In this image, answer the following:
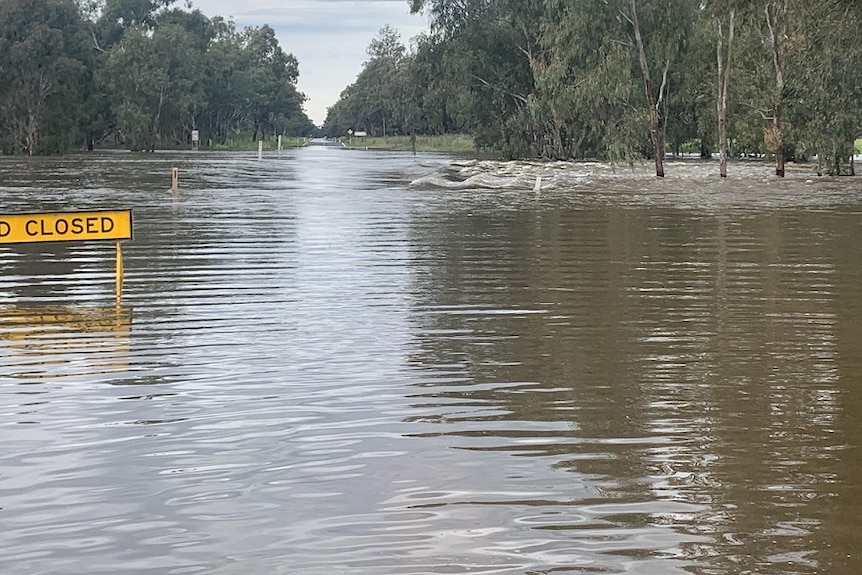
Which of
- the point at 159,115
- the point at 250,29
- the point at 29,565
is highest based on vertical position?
the point at 250,29

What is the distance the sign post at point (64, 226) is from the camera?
12500 millimetres

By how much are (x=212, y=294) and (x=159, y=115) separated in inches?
4431

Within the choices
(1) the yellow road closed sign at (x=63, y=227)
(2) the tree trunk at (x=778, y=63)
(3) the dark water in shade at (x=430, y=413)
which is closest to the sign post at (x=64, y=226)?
(1) the yellow road closed sign at (x=63, y=227)

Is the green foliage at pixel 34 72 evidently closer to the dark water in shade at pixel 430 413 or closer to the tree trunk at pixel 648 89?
the tree trunk at pixel 648 89

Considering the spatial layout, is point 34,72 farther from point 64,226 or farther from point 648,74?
point 64,226

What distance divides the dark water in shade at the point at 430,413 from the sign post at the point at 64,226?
787 mm

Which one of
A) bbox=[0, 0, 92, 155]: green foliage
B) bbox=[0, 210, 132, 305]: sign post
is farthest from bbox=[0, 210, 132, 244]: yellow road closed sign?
bbox=[0, 0, 92, 155]: green foliage

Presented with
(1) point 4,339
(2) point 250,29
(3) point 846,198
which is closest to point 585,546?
(1) point 4,339

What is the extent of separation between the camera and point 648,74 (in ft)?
167

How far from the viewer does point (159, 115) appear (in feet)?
401

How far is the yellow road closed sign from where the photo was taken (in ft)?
41.0

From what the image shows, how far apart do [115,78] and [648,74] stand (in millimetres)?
76915

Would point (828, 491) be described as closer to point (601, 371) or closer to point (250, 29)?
point (601, 371)

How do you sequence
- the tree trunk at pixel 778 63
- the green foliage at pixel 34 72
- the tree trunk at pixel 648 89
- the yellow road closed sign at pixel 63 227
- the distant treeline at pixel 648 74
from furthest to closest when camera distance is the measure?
the green foliage at pixel 34 72 → the tree trunk at pixel 778 63 → the tree trunk at pixel 648 89 → the distant treeline at pixel 648 74 → the yellow road closed sign at pixel 63 227
